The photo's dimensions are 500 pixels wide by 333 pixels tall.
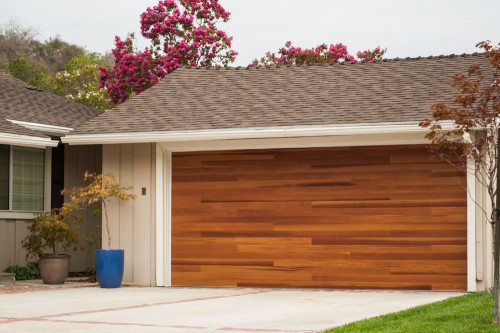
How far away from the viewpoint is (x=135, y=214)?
14750 mm

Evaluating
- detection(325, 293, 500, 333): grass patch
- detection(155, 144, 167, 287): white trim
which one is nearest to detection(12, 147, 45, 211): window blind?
detection(155, 144, 167, 287): white trim

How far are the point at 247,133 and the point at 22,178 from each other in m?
5.04

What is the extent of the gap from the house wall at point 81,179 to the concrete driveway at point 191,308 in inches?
129

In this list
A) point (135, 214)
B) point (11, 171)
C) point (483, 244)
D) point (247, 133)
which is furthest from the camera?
point (11, 171)

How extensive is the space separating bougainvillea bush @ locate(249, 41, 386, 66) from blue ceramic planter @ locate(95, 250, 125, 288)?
17.3m

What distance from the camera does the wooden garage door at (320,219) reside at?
1322 cm

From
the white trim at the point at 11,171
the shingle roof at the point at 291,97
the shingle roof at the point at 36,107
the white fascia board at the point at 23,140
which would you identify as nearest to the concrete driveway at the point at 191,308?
the white trim at the point at 11,171

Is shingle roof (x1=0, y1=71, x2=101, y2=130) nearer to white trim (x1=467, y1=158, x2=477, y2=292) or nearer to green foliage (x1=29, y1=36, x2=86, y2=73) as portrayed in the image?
white trim (x1=467, y1=158, x2=477, y2=292)

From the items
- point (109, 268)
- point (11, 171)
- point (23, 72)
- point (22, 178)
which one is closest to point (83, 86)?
point (23, 72)

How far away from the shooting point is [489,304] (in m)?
9.88

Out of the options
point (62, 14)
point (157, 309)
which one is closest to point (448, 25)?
point (157, 309)

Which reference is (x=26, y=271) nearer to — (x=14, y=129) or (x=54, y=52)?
(x=14, y=129)

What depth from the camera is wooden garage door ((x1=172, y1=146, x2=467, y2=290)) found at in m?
13.2

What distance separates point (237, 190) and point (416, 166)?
3.14 meters
